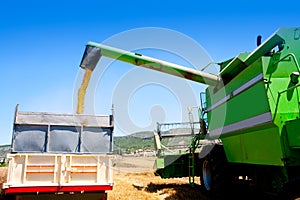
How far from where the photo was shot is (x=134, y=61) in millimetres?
7789

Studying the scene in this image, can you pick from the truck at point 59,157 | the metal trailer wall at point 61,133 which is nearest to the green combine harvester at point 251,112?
the metal trailer wall at point 61,133

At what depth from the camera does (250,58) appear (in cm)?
588

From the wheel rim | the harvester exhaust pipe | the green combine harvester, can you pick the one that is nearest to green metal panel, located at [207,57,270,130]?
the green combine harvester

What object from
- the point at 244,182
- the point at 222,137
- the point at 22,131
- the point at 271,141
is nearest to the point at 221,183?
the point at 244,182

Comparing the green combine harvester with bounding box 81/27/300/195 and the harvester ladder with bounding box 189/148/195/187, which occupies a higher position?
the green combine harvester with bounding box 81/27/300/195

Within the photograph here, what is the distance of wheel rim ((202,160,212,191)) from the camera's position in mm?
8086

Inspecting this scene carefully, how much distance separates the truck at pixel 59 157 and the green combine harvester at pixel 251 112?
226 cm

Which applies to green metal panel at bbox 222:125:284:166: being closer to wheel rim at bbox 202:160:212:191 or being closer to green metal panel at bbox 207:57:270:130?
green metal panel at bbox 207:57:270:130

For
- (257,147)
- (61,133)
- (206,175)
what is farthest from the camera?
(206,175)

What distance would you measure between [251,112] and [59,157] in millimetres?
3668

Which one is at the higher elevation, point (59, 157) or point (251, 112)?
point (251, 112)

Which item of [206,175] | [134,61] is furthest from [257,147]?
[134,61]

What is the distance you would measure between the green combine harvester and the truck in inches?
89.0

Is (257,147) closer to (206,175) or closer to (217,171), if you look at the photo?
(217,171)
